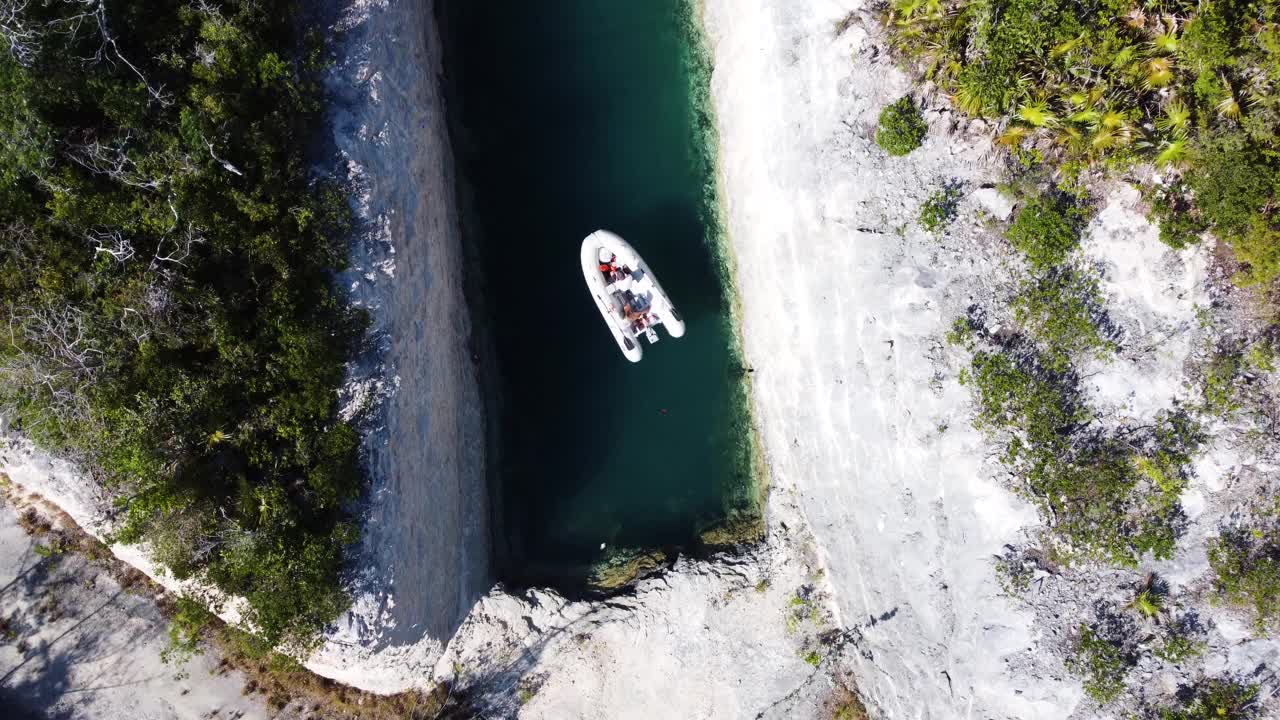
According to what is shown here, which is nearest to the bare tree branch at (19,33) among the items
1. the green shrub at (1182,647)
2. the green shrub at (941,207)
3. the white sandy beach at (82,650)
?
the white sandy beach at (82,650)

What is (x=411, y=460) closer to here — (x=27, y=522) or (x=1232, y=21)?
(x=27, y=522)

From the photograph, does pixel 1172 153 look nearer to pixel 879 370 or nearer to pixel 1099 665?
pixel 879 370

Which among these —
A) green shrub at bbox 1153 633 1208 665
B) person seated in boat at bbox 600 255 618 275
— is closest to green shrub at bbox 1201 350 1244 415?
green shrub at bbox 1153 633 1208 665

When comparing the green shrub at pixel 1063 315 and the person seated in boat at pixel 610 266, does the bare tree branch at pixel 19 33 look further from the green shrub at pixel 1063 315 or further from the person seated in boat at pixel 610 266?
the green shrub at pixel 1063 315

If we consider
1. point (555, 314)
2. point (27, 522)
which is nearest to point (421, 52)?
point (555, 314)

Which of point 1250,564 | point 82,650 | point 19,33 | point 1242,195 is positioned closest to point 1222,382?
point 1242,195
